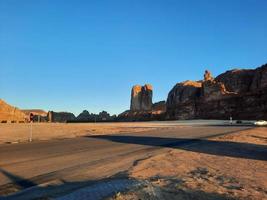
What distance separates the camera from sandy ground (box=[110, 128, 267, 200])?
7.87 meters

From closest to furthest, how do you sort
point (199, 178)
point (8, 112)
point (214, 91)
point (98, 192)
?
point (98, 192) → point (199, 178) → point (214, 91) → point (8, 112)

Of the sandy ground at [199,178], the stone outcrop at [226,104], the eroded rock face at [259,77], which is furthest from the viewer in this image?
the eroded rock face at [259,77]

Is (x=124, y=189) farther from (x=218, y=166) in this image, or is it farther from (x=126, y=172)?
(x=218, y=166)

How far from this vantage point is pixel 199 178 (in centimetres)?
1043

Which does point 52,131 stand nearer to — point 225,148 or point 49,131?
point 49,131

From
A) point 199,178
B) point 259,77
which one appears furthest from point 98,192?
point 259,77

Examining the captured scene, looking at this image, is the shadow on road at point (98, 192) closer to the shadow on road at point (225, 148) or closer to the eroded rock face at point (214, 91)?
the shadow on road at point (225, 148)

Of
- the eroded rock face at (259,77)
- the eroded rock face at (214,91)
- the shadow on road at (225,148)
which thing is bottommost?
the shadow on road at (225,148)

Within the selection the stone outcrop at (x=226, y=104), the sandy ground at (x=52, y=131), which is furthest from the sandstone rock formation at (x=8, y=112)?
the sandy ground at (x=52, y=131)

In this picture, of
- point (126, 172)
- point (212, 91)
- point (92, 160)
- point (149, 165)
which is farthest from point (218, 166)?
point (212, 91)

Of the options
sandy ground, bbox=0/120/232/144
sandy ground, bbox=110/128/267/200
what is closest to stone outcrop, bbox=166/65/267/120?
sandy ground, bbox=0/120/232/144

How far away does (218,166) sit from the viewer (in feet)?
43.9

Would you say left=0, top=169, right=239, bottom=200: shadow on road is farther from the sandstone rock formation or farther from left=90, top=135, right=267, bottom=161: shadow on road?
the sandstone rock formation

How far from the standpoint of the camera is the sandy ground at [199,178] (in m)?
7.87
